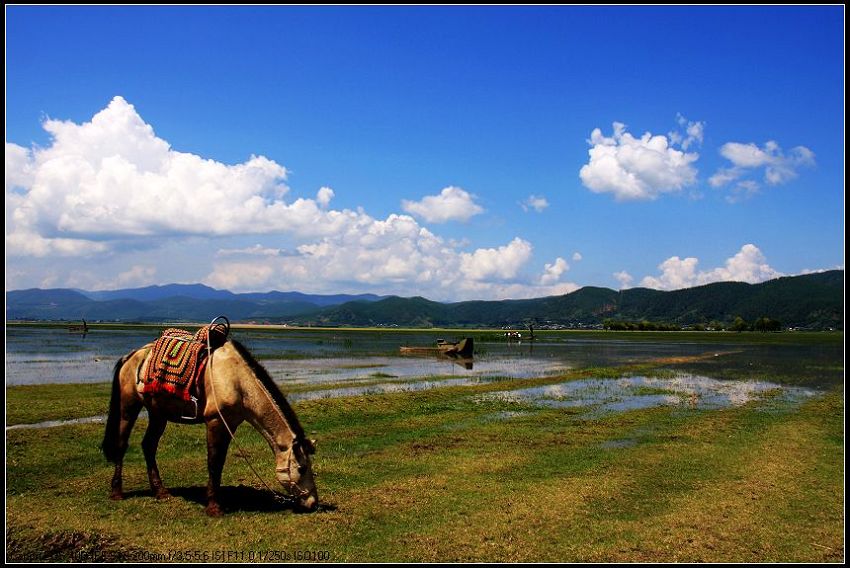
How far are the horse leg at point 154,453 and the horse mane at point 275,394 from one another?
2.34m

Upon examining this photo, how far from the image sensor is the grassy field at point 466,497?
8711 millimetres

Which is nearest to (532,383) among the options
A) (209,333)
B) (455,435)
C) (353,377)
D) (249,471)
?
(353,377)

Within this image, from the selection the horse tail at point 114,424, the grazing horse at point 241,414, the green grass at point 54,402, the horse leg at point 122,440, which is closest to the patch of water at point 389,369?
the green grass at point 54,402

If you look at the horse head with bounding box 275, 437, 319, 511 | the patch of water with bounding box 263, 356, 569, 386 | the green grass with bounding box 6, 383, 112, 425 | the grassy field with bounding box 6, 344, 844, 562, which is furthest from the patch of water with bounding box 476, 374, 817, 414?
the green grass with bounding box 6, 383, 112, 425

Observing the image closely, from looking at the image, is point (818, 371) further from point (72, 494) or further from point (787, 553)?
point (72, 494)

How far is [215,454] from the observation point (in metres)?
9.91

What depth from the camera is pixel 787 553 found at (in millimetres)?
8836

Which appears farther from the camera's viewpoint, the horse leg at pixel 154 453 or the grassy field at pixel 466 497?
the horse leg at pixel 154 453

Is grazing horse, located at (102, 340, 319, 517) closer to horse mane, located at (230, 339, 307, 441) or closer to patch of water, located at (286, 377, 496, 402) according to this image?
horse mane, located at (230, 339, 307, 441)

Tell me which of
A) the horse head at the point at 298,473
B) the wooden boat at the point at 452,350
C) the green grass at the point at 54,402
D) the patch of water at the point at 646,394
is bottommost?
the wooden boat at the point at 452,350

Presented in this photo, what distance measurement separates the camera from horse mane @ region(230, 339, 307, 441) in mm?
10120

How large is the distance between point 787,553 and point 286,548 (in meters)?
8.22

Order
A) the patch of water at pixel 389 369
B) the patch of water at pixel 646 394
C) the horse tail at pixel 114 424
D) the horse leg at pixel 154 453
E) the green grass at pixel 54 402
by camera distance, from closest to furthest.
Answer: the horse leg at pixel 154 453, the horse tail at pixel 114 424, the green grass at pixel 54 402, the patch of water at pixel 646 394, the patch of water at pixel 389 369

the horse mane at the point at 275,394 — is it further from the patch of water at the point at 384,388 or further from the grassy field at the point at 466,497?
the patch of water at the point at 384,388
